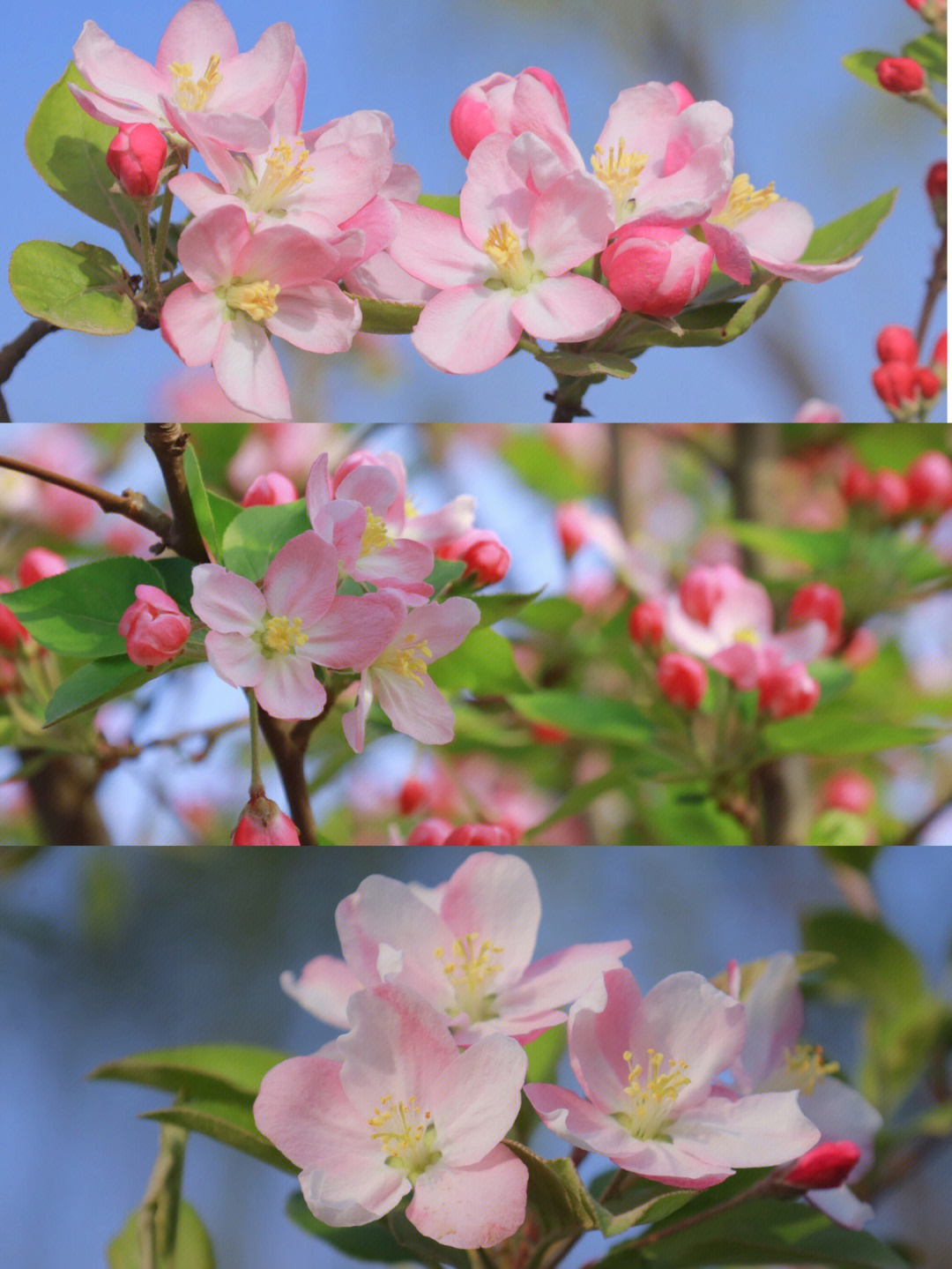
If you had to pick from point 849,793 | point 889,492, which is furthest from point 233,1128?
point 889,492

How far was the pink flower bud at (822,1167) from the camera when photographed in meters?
0.68

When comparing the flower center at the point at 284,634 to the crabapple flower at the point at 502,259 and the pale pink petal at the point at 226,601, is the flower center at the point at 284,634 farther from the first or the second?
the crabapple flower at the point at 502,259

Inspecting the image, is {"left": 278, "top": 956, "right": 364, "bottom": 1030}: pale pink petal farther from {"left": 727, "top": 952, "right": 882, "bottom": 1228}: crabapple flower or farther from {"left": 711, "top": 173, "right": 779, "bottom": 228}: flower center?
{"left": 711, "top": 173, "right": 779, "bottom": 228}: flower center

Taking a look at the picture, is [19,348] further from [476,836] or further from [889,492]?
[889,492]

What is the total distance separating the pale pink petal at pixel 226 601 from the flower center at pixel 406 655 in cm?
8

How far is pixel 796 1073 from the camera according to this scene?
75 centimetres

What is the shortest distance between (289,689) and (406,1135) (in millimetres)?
235

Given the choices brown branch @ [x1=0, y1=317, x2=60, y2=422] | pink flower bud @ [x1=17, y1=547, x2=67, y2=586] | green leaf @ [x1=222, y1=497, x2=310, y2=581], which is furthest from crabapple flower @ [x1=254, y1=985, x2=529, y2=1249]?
brown branch @ [x1=0, y1=317, x2=60, y2=422]

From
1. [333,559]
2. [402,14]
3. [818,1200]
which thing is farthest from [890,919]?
[402,14]

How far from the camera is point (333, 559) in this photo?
604 millimetres

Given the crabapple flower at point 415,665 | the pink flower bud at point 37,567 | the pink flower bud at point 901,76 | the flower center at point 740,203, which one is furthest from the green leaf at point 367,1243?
the pink flower bud at point 901,76

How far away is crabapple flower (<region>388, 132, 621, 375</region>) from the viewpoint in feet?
2.21

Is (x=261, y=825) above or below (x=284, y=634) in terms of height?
below

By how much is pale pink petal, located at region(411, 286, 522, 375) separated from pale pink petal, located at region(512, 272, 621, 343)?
0.4 inches
